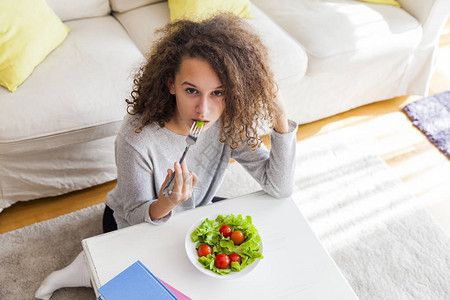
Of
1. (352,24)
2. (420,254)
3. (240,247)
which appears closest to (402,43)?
(352,24)

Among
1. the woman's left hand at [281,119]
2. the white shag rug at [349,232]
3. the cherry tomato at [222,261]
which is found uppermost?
the woman's left hand at [281,119]

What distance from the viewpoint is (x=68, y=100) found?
5.45ft

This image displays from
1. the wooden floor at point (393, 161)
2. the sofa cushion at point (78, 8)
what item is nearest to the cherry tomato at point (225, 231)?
the wooden floor at point (393, 161)

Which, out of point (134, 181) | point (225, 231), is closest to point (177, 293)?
point (225, 231)

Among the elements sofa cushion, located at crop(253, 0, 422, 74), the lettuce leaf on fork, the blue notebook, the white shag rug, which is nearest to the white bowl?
the blue notebook

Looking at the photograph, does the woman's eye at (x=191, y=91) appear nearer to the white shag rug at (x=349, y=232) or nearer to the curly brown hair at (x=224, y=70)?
the curly brown hair at (x=224, y=70)

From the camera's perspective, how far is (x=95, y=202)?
195 cm

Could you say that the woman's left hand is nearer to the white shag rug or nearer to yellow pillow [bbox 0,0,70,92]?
the white shag rug

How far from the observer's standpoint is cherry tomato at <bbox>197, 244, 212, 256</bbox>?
1.15 m

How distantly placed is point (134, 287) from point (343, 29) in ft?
5.34

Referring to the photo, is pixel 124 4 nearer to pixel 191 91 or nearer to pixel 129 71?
pixel 129 71

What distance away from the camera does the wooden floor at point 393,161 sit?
1.90 meters

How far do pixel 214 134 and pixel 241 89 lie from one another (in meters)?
0.25

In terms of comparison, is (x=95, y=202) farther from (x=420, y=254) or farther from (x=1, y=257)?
(x=420, y=254)
